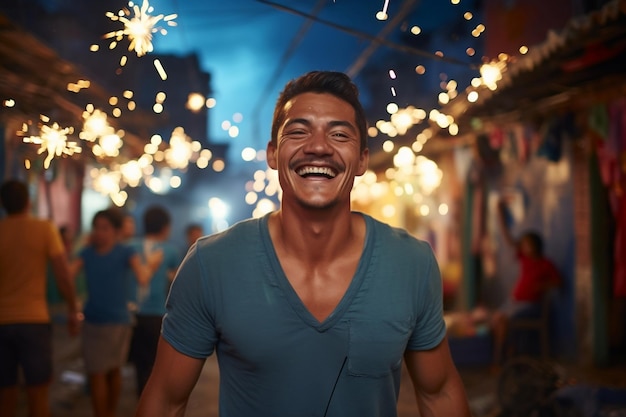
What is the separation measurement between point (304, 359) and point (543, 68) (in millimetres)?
6533

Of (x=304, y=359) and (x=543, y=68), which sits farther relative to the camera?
(x=543, y=68)

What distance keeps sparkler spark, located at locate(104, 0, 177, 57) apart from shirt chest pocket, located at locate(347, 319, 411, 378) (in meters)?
1.87

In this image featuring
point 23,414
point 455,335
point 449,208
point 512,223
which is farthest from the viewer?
point 449,208

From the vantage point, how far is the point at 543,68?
802cm

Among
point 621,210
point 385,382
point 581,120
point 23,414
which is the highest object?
point 581,120

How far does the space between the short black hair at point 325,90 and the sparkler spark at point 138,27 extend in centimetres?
92

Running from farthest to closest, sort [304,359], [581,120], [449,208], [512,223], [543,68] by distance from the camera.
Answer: [449,208], [512,223], [581,120], [543,68], [304,359]

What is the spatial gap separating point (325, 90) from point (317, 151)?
1.06 feet

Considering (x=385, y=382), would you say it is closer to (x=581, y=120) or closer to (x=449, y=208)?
(x=581, y=120)

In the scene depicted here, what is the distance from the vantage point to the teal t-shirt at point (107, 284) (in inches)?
265

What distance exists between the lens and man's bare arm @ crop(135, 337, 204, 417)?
8.61 ft

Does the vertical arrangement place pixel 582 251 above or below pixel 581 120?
below

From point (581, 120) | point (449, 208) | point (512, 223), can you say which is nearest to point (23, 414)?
point (581, 120)

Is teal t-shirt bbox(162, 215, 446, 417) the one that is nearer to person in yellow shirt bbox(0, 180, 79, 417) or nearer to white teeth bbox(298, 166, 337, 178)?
white teeth bbox(298, 166, 337, 178)
